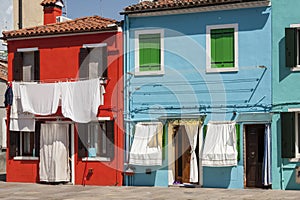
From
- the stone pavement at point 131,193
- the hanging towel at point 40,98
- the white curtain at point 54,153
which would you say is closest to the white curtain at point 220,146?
the stone pavement at point 131,193

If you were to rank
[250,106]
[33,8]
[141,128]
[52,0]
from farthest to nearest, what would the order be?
1. [33,8]
2. [52,0]
3. [141,128]
4. [250,106]

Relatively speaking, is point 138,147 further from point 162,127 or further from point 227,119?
point 227,119

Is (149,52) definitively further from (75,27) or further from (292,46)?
(292,46)

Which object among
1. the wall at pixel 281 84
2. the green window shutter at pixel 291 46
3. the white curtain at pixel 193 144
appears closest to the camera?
the green window shutter at pixel 291 46

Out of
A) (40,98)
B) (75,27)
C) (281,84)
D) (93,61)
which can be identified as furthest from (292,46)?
(40,98)

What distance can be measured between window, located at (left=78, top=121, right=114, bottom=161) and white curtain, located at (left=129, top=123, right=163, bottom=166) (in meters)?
1.09

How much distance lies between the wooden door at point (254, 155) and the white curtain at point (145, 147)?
10.4ft

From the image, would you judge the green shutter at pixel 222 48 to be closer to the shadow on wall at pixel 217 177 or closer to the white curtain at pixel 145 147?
the white curtain at pixel 145 147

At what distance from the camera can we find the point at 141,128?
2342cm

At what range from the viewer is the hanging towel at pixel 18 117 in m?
25.2

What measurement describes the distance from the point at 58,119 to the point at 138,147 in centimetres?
367

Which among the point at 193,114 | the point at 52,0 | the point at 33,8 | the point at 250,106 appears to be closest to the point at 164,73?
the point at 193,114

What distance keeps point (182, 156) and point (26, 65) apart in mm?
7586

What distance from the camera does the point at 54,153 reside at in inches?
969
